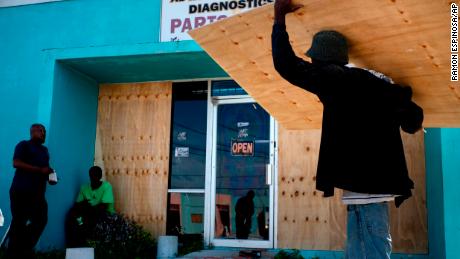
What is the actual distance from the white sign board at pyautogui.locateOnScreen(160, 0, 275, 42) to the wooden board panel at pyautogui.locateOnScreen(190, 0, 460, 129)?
11.8 ft

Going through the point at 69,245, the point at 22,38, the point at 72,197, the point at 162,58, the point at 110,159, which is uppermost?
the point at 22,38

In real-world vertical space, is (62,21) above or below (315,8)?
above

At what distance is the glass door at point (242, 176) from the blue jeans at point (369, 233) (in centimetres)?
481

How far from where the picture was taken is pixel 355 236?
119 inches

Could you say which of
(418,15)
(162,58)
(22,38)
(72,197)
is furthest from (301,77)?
(22,38)

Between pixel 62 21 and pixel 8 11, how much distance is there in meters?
1.13

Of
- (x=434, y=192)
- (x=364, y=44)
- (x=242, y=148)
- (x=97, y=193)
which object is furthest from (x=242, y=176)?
(x=364, y=44)

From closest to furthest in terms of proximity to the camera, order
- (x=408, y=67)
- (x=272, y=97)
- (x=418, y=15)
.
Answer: (x=418, y=15) < (x=408, y=67) < (x=272, y=97)

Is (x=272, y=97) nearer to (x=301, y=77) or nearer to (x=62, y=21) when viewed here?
(x=301, y=77)

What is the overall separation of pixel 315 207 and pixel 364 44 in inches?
177

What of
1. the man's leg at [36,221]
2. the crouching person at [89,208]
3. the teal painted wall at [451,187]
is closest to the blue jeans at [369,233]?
the teal painted wall at [451,187]

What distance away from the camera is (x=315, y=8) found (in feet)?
10.5

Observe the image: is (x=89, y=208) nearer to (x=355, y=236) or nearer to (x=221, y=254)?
(x=221, y=254)

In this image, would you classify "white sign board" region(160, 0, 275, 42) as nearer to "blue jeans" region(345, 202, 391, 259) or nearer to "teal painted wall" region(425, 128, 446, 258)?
"teal painted wall" region(425, 128, 446, 258)
